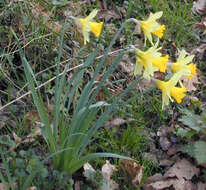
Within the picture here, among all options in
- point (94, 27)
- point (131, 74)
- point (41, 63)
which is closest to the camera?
point (94, 27)

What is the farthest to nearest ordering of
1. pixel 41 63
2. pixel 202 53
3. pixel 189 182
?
pixel 202 53 < pixel 41 63 < pixel 189 182

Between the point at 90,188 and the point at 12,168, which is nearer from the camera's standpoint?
the point at 12,168

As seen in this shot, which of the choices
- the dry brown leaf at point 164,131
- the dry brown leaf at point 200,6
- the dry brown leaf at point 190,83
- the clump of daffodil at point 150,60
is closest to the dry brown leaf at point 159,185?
the dry brown leaf at point 164,131

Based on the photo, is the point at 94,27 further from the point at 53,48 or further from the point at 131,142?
the point at 53,48

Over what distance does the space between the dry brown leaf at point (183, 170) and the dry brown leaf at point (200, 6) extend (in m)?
2.00

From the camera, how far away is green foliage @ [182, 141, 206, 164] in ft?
6.39

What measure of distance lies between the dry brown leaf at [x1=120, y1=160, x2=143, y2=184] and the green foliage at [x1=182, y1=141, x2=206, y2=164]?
1.22ft

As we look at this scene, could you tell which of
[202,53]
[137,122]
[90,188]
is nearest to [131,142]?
[137,122]

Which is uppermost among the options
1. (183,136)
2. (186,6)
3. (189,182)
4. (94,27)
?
(94,27)

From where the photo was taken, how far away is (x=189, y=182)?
6.59ft

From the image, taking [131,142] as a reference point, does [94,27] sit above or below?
above

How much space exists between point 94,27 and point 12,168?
2.64 feet

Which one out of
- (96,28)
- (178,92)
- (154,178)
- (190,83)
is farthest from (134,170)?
(190,83)

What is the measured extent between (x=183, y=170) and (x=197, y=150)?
0.55ft
